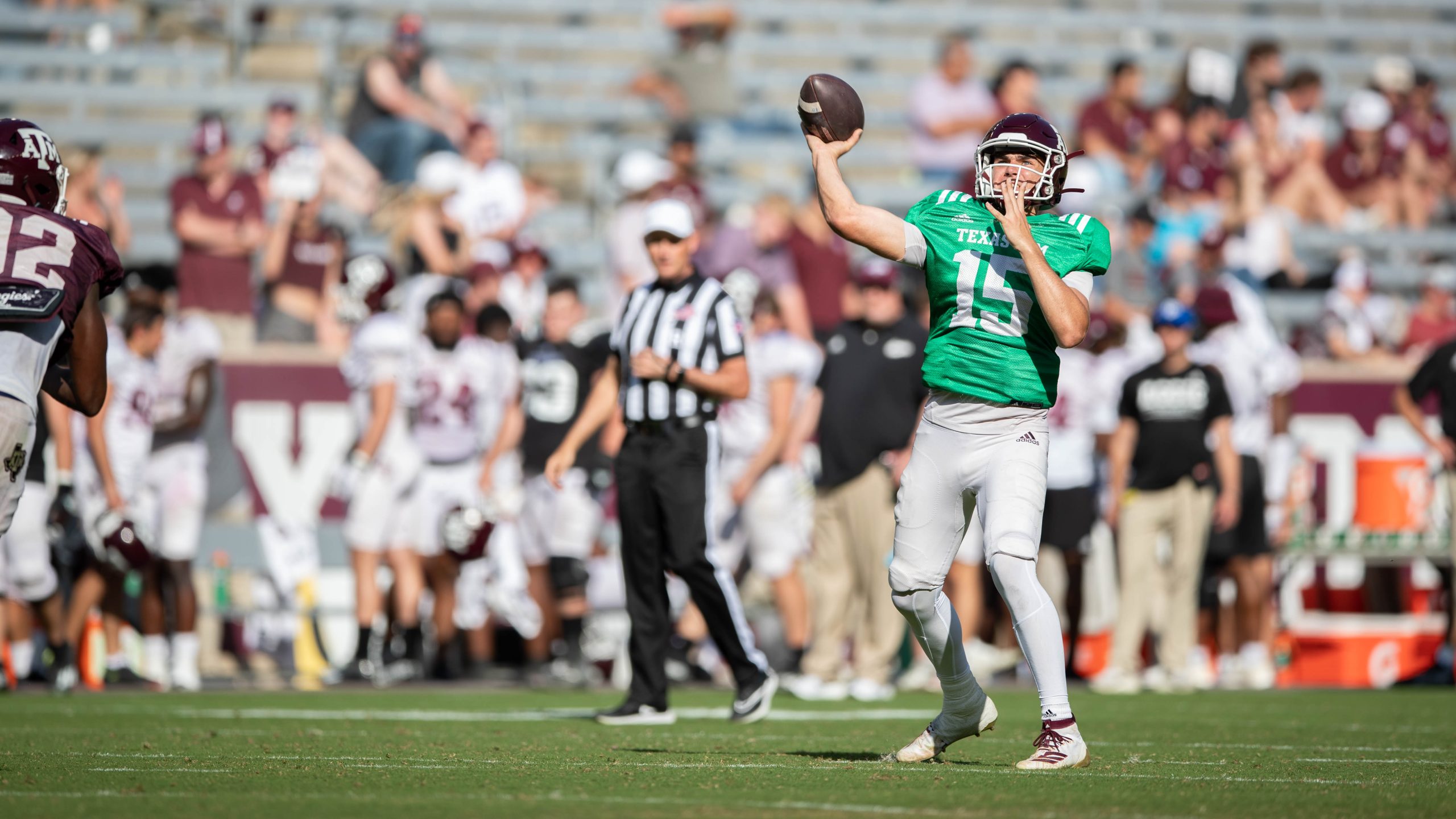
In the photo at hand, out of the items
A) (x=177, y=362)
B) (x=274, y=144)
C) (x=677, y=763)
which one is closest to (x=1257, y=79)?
(x=274, y=144)

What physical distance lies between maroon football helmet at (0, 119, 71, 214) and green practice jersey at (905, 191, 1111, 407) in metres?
2.80

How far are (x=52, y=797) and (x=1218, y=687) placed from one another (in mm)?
8089

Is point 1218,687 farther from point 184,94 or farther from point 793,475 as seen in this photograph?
point 184,94

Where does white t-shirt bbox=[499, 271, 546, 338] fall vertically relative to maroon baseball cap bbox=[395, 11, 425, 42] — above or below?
below

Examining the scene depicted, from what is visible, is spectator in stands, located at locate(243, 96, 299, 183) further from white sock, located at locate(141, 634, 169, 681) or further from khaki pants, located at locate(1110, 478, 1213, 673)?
khaki pants, located at locate(1110, 478, 1213, 673)

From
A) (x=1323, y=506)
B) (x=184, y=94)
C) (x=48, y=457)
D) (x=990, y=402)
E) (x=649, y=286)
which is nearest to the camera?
(x=990, y=402)

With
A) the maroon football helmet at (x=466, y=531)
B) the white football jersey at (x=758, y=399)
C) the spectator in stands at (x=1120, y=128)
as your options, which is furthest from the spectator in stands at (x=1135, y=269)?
the maroon football helmet at (x=466, y=531)

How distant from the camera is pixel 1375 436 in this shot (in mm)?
12883

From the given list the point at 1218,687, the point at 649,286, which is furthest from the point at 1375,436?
the point at 649,286

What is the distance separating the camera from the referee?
306 inches

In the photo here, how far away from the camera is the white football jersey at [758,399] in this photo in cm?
1127

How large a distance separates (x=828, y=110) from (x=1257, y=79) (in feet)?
39.4

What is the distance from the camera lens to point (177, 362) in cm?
1074

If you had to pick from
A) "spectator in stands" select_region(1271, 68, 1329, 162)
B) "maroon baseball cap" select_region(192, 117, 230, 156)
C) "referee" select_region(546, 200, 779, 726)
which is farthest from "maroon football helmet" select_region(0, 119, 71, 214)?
"spectator in stands" select_region(1271, 68, 1329, 162)
